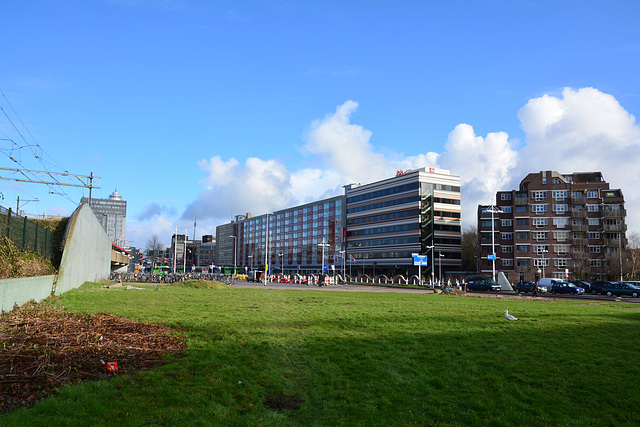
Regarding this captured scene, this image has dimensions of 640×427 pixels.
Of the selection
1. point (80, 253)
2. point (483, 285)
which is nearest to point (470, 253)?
point (483, 285)

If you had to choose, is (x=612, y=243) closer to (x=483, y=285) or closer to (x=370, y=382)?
(x=483, y=285)

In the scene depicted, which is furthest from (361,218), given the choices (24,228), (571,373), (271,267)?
(571,373)

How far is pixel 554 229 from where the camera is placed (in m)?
92.2

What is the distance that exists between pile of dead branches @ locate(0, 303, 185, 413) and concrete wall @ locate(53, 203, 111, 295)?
11.5 metres

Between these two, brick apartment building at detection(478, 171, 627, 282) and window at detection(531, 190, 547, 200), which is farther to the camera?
window at detection(531, 190, 547, 200)

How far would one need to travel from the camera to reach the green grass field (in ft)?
22.7

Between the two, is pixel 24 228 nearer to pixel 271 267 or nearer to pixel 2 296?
pixel 2 296

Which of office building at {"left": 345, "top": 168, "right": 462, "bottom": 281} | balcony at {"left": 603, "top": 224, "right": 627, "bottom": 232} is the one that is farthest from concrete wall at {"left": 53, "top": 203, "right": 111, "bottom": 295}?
balcony at {"left": 603, "top": 224, "right": 627, "bottom": 232}

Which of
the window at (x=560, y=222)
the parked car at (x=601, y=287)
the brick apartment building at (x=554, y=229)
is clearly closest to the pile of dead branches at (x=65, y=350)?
the parked car at (x=601, y=287)

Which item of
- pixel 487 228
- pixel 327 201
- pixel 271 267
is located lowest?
pixel 271 267

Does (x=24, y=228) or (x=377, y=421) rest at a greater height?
(x=24, y=228)

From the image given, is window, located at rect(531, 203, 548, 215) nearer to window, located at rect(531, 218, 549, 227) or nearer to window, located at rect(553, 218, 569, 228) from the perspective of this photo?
window, located at rect(531, 218, 549, 227)

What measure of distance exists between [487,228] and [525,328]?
281 ft

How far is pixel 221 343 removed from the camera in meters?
11.3
